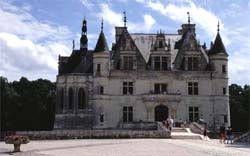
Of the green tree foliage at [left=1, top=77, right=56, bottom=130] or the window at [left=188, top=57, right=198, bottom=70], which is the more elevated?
the window at [left=188, top=57, right=198, bottom=70]

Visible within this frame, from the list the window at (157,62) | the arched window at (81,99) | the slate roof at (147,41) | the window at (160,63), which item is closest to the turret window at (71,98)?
the arched window at (81,99)

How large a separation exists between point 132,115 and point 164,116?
3.16m

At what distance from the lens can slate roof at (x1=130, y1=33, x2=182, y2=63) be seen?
49.2 meters

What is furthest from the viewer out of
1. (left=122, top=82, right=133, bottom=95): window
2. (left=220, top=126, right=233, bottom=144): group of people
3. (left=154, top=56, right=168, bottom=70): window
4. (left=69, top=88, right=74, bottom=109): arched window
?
(left=154, top=56, right=168, bottom=70): window

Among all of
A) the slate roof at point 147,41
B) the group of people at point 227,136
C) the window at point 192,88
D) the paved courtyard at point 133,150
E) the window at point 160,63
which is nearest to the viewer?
the paved courtyard at point 133,150

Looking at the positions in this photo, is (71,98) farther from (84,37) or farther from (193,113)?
(193,113)

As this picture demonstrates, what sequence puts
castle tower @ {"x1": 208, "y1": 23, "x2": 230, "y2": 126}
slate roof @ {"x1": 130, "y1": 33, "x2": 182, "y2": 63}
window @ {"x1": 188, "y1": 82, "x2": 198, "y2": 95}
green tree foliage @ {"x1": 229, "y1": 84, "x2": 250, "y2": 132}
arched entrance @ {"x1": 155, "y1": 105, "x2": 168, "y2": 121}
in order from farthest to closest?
1. green tree foliage @ {"x1": 229, "y1": 84, "x2": 250, "y2": 132}
2. slate roof @ {"x1": 130, "y1": 33, "x2": 182, "y2": 63}
3. window @ {"x1": 188, "y1": 82, "x2": 198, "y2": 95}
4. castle tower @ {"x1": 208, "y1": 23, "x2": 230, "y2": 126}
5. arched entrance @ {"x1": 155, "y1": 105, "x2": 168, "y2": 121}

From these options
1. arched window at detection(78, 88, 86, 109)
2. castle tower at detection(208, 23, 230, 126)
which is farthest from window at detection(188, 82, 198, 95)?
arched window at detection(78, 88, 86, 109)

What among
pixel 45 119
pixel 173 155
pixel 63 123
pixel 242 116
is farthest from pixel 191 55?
pixel 173 155

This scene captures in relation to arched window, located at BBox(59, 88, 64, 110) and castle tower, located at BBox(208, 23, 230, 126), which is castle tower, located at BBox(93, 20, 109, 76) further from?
castle tower, located at BBox(208, 23, 230, 126)

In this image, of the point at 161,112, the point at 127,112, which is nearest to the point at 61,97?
the point at 127,112

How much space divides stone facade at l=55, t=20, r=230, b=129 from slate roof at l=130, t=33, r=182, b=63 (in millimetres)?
670

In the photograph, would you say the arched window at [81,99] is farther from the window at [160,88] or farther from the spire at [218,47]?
the spire at [218,47]

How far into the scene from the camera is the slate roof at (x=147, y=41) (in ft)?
161
